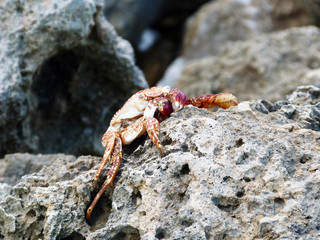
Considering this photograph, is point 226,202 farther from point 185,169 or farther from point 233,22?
point 233,22

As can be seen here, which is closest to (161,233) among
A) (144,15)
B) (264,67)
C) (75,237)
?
(75,237)

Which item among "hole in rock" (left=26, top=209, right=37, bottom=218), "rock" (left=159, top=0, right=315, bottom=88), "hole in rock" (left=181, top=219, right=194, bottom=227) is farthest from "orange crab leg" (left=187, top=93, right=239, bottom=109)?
"rock" (left=159, top=0, right=315, bottom=88)

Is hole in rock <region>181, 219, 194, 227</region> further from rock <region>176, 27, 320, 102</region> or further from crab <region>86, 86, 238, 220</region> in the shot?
rock <region>176, 27, 320, 102</region>

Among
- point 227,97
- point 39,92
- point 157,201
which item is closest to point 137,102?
point 227,97

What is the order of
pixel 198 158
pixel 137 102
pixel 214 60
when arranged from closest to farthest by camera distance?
pixel 198 158
pixel 137 102
pixel 214 60

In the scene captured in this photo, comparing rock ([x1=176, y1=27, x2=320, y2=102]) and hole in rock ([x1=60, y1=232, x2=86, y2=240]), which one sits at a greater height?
hole in rock ([x1=60, y1=232, x2=86, y2=240])

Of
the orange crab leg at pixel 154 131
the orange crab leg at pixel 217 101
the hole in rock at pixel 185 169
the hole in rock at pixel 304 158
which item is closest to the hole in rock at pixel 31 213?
the orange crab leg at pixel 154 131

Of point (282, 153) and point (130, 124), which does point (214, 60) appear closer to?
point (130, 124)
